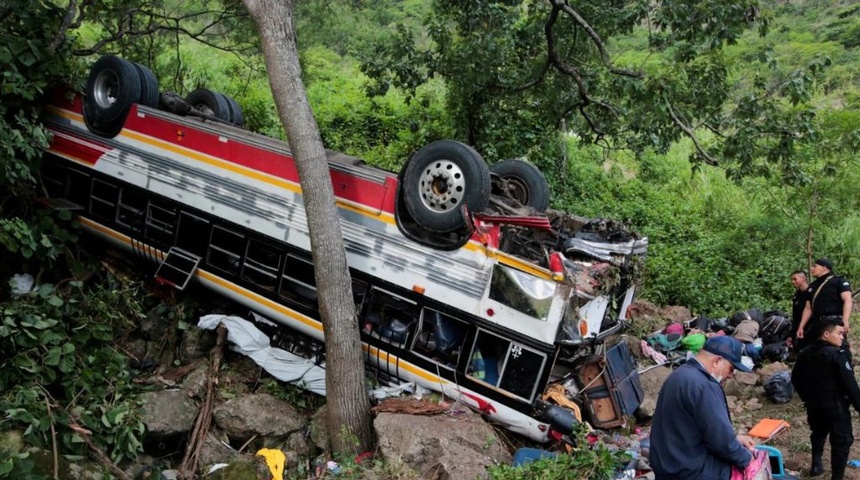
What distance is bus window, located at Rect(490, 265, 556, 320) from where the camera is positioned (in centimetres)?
578

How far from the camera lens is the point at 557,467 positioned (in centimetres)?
529

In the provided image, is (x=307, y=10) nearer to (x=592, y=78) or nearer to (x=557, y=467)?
(x=592, y=78)

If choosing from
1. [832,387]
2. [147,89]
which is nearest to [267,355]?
[147,89]

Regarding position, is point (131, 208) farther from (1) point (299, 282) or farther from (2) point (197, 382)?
(1) point (299, 282)

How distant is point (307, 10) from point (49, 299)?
8773mm

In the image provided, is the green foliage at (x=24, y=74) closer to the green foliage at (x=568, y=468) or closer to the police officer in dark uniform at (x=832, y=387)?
the green foliage at (x=568, y=468)

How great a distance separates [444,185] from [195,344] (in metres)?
3.53

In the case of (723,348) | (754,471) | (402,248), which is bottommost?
(754,471)

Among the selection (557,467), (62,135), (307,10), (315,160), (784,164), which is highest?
(307,10)

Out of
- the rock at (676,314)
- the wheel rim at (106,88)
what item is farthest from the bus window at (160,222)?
the rock at (676,314)

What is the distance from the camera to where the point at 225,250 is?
7.43 m

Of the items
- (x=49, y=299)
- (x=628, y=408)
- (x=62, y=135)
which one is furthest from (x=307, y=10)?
(x=628, y=408)

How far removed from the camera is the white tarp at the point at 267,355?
7.14 metres

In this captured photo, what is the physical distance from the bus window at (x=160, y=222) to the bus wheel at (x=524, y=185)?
12.0 ft
